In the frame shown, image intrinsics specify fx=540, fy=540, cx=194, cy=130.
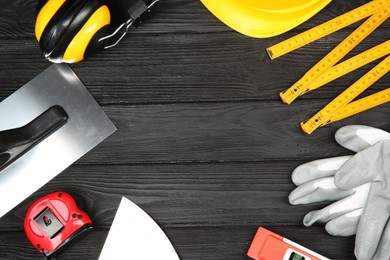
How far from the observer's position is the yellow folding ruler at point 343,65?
105cm

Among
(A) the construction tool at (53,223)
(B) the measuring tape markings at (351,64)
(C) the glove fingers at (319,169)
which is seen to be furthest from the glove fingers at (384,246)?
(A) the construction tool at (53,223)

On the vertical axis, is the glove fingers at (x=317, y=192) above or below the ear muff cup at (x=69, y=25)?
below

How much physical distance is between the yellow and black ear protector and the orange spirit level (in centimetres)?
47

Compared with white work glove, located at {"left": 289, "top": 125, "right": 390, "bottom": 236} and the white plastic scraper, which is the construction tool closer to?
the white plastic scraper

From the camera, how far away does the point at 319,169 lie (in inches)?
40.5

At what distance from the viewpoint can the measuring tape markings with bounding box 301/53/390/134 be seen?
3.43 feet

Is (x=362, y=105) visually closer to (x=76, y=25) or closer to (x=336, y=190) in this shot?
(x=336, y=190)

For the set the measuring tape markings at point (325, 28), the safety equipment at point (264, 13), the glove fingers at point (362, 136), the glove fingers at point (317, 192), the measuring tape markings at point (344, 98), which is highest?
the safety equipment at point (264, 13)

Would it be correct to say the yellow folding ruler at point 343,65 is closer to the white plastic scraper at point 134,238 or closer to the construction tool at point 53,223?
the white plastic scraper at point 134,238

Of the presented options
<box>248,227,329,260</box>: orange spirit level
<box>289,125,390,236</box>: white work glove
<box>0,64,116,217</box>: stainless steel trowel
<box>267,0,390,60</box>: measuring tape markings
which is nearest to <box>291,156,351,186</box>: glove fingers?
<box>289,125,390,236</box>: white work glove

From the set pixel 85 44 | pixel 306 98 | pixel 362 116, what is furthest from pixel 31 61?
pixel 362 116

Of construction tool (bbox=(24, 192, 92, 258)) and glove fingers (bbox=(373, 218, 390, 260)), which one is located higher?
construction tool (bbox=(24, 192, 92, 258))

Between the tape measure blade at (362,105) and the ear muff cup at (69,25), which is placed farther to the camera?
the tape measure blade at (362,105)

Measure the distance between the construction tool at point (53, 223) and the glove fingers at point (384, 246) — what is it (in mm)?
540
